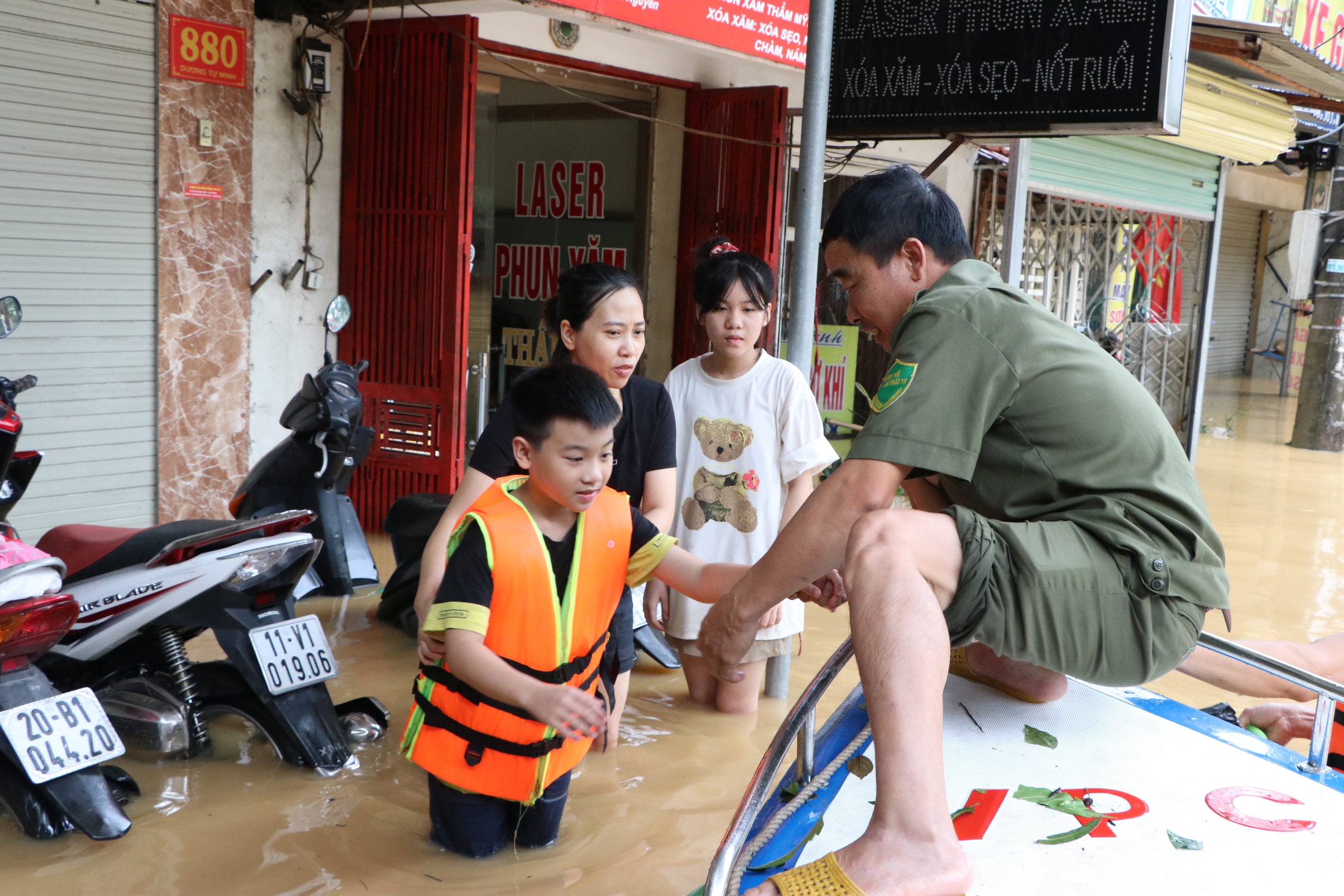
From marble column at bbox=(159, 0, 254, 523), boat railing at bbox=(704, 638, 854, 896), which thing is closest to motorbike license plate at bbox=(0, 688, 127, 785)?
boat railing at bbox=(704, 638, 854, 896)

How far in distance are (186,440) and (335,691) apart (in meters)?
2.19

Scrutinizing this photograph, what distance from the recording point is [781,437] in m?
4.12

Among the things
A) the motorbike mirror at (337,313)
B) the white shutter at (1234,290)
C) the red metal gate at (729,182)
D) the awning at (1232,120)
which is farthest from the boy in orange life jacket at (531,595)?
the white shutter at (1234,290)

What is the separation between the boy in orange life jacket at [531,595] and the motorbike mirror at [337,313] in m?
2.01

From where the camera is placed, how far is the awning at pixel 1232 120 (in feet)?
29.1

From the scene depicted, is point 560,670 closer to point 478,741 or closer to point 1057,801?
point 478,741

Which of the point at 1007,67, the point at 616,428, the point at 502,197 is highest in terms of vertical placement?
the point at 1007,67

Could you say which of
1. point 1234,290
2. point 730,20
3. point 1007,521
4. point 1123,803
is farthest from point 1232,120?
point 1234,290

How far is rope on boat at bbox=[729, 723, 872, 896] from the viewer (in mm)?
1934

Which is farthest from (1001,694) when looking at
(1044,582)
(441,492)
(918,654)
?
(441,492)

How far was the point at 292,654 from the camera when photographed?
3398mm

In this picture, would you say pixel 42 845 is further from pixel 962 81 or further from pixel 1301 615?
pixel 1301 615

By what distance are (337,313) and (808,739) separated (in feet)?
9.80

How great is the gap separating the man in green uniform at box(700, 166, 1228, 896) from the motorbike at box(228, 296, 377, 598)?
280cm
